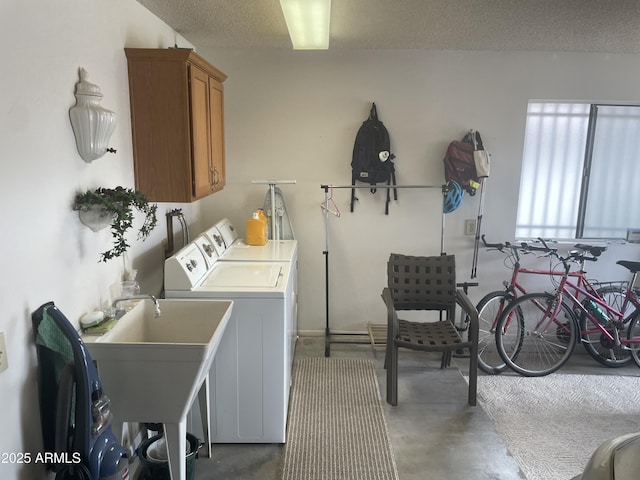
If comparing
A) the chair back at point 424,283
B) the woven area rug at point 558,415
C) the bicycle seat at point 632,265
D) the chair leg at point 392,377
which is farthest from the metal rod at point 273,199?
the bicycle seat at point 632,265

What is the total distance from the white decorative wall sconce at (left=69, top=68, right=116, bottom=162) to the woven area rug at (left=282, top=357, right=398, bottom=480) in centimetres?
177

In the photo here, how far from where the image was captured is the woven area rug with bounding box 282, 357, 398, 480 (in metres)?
2.44

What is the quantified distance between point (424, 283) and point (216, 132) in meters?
1.73

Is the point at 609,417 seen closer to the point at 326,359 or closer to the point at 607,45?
the point at 326,359

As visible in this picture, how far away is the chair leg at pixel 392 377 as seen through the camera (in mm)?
2998

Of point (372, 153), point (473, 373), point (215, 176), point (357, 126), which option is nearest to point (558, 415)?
point (473, 373)

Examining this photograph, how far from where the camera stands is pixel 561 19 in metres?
2.79

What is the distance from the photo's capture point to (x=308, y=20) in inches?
99.6

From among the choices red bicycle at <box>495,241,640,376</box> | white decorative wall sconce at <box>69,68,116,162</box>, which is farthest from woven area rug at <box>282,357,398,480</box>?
white decorative wall sconce at <box>69,68,116,162</box>

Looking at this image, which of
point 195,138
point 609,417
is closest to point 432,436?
point 609,417

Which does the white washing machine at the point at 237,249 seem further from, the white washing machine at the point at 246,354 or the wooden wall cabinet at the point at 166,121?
the wooden wall cabinet at the point at 166,121

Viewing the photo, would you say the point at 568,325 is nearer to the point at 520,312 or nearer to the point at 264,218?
the point at 520,312

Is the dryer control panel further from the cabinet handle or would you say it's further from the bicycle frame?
the bicycle frame

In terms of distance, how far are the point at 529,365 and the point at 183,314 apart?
9.03 feet
